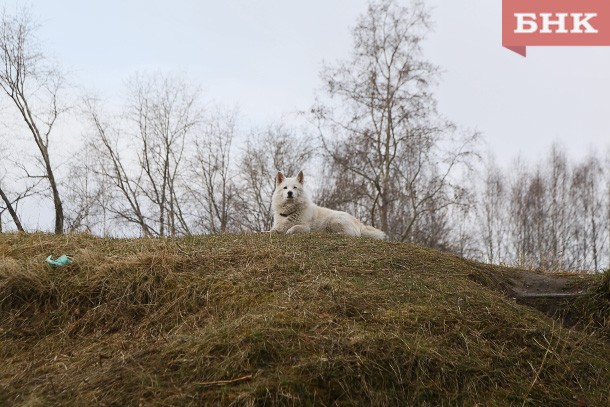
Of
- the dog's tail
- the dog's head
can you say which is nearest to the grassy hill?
the dog's head

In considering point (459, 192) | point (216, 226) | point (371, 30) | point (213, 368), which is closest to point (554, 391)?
point (213, 368)

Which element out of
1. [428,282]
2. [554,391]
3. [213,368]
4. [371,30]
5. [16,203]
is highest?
[371,30]

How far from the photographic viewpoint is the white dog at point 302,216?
1019 centimetres

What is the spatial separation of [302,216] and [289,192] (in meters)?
0.55

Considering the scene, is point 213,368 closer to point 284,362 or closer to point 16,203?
point 284,362

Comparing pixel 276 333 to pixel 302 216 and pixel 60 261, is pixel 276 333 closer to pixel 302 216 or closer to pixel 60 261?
pixel 60 261

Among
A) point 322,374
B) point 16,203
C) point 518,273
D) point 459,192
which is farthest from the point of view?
point 459,192

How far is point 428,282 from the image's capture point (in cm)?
599

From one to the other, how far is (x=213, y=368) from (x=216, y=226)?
86.7 ft

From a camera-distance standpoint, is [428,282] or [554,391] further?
[428,282]

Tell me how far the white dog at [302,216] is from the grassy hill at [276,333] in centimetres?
297

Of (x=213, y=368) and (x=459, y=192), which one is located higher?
(x=459, y=192)

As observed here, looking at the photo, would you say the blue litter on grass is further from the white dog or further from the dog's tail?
the dog's tail

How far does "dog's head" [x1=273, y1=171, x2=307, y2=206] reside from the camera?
10.2 meters
